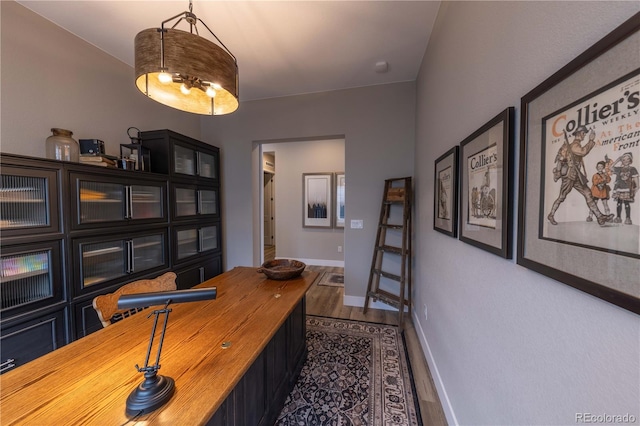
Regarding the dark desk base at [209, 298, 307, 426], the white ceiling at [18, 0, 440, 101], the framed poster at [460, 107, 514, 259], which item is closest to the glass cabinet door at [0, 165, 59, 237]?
the white ceiling at [18, 0, 440, 101]

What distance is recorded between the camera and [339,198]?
502cm

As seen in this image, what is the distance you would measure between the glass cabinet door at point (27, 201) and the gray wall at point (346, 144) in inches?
78.8

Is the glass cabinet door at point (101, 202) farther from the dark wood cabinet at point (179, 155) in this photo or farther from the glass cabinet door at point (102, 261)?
the dark wood cabinet at point (179, 155)

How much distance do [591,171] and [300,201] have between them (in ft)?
15.9

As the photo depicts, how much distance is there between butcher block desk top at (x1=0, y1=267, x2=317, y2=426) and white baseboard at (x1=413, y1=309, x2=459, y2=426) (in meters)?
1.19

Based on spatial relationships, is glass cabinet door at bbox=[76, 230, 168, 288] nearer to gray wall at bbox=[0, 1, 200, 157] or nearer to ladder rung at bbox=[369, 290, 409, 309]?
gray wall at bbox=[0, 1, 200, 157]

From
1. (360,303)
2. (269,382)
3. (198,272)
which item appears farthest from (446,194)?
(198,272)

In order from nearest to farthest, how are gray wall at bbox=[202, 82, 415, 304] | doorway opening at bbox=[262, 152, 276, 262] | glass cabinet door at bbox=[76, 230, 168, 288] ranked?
glass cabinet door at bbox=[76, 230, 168, 288] → gray wall at bbox=[202, 82, 415, 304] → doorway opening at bbox=[262, 152, 276, 262]

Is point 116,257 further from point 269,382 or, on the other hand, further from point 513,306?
point 513,306

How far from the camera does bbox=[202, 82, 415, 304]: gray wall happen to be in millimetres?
2951

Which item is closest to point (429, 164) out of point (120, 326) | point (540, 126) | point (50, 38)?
point (540, 126)

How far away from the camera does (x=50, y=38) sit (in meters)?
1.98

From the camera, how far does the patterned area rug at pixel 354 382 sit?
5.02 ft

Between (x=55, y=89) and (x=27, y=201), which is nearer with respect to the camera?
(x=27, y=201)
